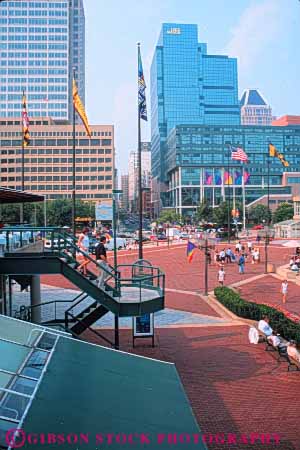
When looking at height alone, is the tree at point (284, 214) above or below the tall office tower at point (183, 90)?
below

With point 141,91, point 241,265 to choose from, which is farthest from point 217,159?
point 141,91

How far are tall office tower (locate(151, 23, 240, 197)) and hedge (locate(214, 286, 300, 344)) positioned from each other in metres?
164

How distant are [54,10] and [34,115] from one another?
3484cm

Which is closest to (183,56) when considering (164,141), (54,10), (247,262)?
(164,141)

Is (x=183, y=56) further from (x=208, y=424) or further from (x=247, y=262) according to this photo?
(x=208, y=424)

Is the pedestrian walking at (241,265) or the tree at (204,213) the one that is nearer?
the pedestrian walking at (241,265)

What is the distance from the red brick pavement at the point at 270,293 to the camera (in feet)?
71.6

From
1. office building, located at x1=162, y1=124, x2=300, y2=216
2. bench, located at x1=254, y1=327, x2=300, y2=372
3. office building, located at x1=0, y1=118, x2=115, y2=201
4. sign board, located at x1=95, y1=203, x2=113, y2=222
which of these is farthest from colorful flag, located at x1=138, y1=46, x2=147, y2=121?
office building, located at x1=162, y1=124, x2=300, y2=216

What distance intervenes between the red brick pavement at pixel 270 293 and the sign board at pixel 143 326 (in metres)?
8.34

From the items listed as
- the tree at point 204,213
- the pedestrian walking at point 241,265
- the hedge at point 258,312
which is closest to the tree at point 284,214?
the tree at point 204,213

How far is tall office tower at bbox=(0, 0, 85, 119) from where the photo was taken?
138 m

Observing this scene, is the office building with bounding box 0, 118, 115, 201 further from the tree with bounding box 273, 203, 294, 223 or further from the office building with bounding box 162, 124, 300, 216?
the tree with bounding box 273, 203, 294, 223

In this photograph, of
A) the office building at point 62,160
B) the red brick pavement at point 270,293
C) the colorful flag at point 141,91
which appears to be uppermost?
the office building at point 62,160

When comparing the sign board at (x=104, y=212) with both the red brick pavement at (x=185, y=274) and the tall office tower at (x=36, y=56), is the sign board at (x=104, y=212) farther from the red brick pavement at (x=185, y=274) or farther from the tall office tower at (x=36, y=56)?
the tall office tower at (x=36, y=56)
